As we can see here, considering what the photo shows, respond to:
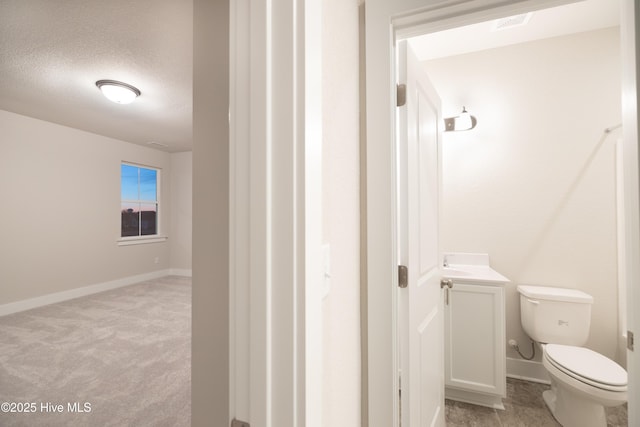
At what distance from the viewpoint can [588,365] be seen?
1.70 meters

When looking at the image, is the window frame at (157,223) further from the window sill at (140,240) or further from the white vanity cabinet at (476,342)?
the white vanity cabinet at (476,342)

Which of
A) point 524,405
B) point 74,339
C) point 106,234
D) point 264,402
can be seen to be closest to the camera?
point 264,402

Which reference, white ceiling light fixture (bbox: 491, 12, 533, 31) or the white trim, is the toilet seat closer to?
white ceiling light fixture (bbox: 491, 12, 533, 31)

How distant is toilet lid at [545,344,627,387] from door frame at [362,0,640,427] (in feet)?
4.53

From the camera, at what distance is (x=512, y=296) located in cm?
242

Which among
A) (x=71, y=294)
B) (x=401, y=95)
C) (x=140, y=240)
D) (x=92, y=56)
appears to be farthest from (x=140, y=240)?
(x=401, y=95)

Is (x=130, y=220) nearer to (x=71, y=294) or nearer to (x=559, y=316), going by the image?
(x=71, y=294)

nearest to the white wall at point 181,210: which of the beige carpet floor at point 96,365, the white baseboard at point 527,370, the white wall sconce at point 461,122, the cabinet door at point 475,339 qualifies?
the beige carpet floor at point 96,365

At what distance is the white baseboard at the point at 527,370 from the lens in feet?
7.62

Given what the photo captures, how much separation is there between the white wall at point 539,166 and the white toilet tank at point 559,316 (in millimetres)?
238

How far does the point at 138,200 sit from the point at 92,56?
387cm

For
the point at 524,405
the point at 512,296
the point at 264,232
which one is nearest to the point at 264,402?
the point at 264,232

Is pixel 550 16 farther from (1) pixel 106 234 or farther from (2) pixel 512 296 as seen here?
(1) pixel 106 234

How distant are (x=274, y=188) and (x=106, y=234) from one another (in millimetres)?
5745
